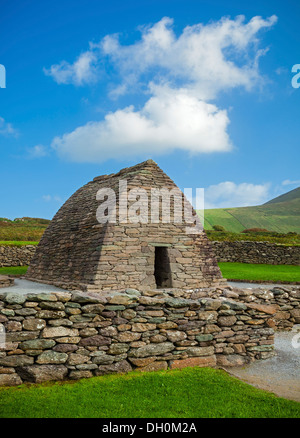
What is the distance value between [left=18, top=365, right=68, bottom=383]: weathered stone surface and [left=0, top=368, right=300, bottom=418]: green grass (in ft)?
0.42

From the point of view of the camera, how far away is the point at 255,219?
83750mm

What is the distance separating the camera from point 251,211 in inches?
3735

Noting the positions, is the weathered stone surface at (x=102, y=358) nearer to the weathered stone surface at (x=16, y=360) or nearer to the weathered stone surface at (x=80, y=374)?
the weathered stone surface at (x=80, y=374)

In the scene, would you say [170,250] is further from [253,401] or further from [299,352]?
[253,401]

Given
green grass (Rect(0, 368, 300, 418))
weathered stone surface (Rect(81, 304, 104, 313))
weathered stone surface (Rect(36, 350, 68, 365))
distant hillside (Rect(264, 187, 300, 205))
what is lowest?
green grass (Rect(0, 368, 300, 418))

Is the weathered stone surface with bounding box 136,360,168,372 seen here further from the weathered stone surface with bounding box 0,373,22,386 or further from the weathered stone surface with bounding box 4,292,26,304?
the weathered stone surface with bounding box 4,292,26,304

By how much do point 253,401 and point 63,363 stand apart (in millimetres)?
2920

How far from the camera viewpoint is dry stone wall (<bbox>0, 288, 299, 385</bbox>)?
540 cm

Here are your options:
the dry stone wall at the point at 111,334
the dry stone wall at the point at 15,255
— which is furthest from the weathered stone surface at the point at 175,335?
the dry stone wall at the point at 15,255

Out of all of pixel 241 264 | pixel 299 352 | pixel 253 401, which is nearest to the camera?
pixel 253 401

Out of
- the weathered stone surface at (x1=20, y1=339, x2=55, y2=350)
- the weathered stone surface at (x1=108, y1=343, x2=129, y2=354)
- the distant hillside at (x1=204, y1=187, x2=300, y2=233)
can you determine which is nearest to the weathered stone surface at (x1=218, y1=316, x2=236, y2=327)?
the weathered stone surface at (x1=108, y1=343, x2=129, y2=354)

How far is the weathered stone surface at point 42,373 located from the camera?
5305 mm

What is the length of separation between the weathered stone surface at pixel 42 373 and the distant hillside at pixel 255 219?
62.1 m
